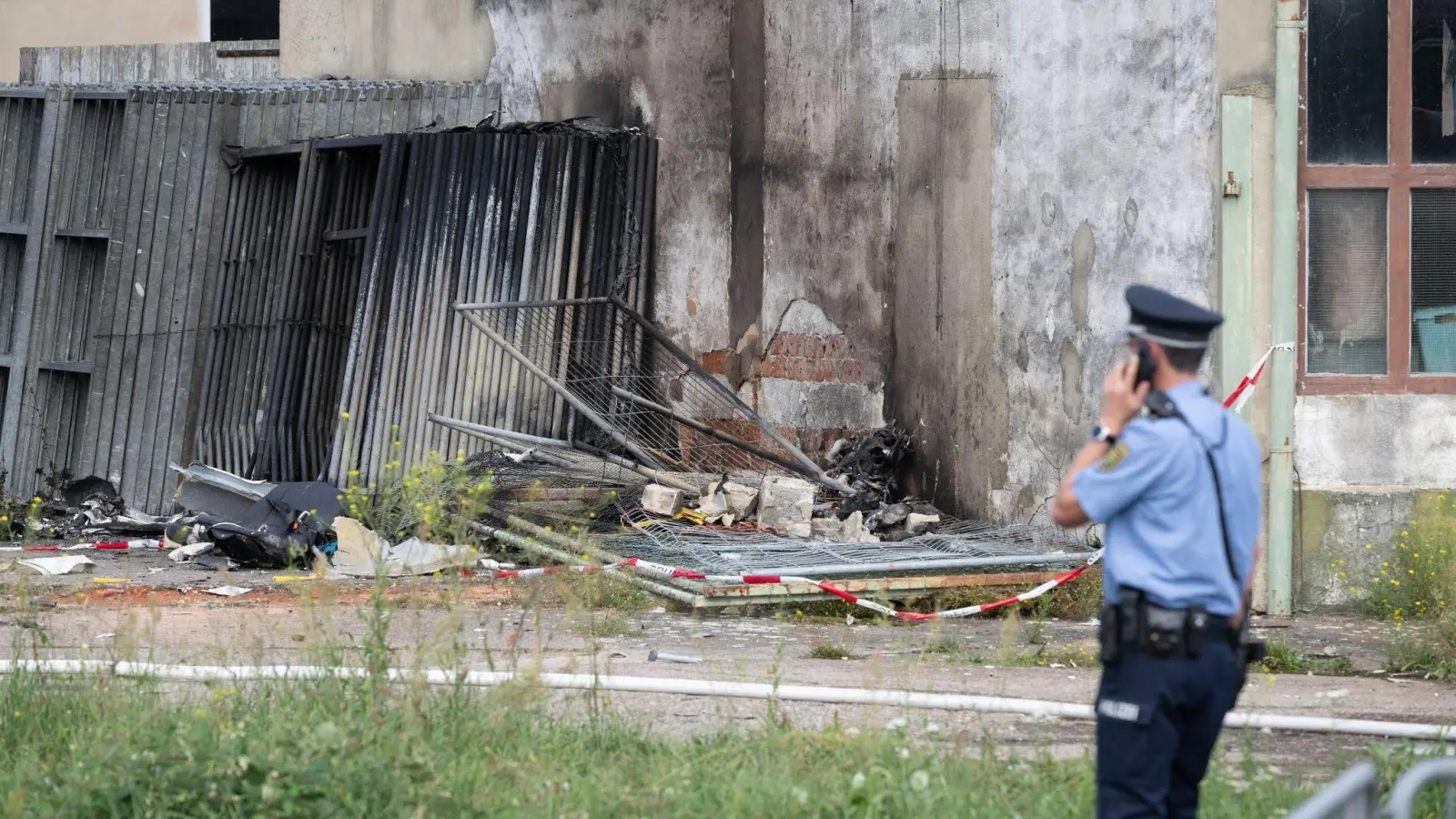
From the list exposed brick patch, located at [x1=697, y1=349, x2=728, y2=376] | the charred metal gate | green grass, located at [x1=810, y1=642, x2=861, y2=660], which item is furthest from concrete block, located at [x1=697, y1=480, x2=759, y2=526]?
green grass, located at [x1=810, y1=642, x2=861, y2=660]

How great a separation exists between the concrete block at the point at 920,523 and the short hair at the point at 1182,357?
5.47m

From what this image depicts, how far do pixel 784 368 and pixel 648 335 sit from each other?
982 millimetres

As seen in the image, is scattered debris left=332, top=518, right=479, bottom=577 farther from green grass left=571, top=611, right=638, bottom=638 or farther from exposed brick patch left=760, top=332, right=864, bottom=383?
exposed brick patch left=760, top=332, right=864, bottom=383

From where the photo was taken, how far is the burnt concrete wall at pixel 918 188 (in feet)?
27.4

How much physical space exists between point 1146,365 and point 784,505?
5.48 m

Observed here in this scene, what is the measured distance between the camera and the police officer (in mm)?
3514

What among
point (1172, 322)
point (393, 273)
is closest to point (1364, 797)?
point (1172, 322)

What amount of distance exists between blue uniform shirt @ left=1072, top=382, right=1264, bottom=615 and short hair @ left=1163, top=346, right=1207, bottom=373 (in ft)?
0.20

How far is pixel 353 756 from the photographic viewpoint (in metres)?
4.39

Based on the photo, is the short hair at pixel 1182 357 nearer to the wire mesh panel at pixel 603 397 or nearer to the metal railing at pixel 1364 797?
the metal railing at pixel 1364 797

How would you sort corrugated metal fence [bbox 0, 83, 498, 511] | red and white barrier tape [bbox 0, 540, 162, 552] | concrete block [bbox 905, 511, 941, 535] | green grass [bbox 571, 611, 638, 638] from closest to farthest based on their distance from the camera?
green grass [bbox 571, 611, 638, 638] → concrete block [bbox 905, 511, 941, 535] → red and white barrier tape [bbox 0, 540, 162, 552] → corrugated metal fence [bbox 0, 83, 498, 511]

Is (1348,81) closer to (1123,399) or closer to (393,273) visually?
(1123,399)

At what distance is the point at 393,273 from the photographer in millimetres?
10758

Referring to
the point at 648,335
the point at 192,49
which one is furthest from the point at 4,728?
the point at 192,49
